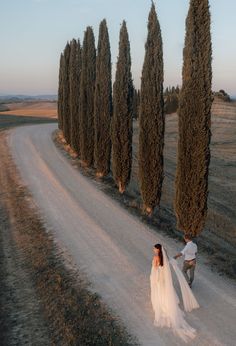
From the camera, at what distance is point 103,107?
99.9 feet

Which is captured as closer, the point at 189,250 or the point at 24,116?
the point at 189,250

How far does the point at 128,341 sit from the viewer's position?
10.8 m

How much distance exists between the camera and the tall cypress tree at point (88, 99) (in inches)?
1357

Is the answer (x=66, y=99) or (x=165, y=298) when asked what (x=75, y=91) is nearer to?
(x=66, y=99)

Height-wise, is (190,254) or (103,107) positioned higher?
(103,107)

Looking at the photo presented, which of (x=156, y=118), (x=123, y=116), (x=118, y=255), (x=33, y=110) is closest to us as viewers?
(x=118, y=255)

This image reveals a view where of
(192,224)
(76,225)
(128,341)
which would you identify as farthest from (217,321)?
(76,225)

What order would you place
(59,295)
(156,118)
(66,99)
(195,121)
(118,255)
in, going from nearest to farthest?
(59,295) < (118,255) < (195,121) < (156,118) < (66,99)

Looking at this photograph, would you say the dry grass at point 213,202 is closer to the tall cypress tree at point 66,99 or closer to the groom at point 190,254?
the tall cypress tree at point 66,99

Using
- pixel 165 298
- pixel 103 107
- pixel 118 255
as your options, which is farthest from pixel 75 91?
pixel 165 298

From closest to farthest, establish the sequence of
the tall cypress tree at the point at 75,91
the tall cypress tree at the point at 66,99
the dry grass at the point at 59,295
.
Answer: the dry grass at the point at 59,295 < the tall cypress tree at the point at 75,91 < the tall cypress tree at the point at 66,99

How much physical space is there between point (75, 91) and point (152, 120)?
20.4 meters

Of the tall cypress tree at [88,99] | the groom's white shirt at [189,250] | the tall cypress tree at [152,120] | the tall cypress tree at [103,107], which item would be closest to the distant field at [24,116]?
the tall cypress tree at [88,99]

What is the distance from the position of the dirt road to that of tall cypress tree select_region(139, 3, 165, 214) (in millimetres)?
1799
